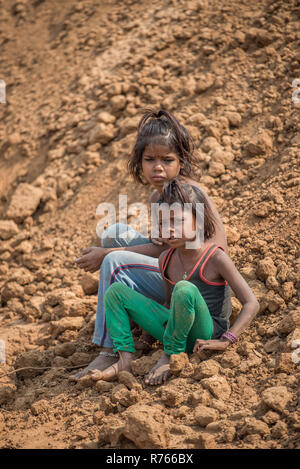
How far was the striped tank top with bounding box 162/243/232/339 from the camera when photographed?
2548 millimetres

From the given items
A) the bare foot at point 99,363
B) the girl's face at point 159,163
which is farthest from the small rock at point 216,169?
the bare foot at point 99,363

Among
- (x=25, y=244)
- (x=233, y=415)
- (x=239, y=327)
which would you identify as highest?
(x=239, y=327)

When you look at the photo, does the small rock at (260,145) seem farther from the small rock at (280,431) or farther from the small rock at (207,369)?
the small rock at (280,431)

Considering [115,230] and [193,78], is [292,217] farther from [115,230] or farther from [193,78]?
[193,78]

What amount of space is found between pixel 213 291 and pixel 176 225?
1.30ft

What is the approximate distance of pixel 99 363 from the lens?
2834mm

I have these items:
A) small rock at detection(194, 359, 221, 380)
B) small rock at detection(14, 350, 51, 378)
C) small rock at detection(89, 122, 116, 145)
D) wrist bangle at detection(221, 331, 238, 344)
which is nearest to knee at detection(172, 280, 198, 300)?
wrist bangle at detection(221, 331, 238, 344)

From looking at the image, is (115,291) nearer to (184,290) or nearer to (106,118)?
(184,290)

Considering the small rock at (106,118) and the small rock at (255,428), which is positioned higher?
the small rock at (106,118)

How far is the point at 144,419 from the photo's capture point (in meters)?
2.12

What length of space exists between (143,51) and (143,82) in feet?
1.66

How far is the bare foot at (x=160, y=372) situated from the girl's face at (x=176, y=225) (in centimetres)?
59

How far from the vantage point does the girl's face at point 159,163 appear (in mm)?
2947

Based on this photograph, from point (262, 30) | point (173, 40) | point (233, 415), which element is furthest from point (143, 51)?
point (233, 415)
